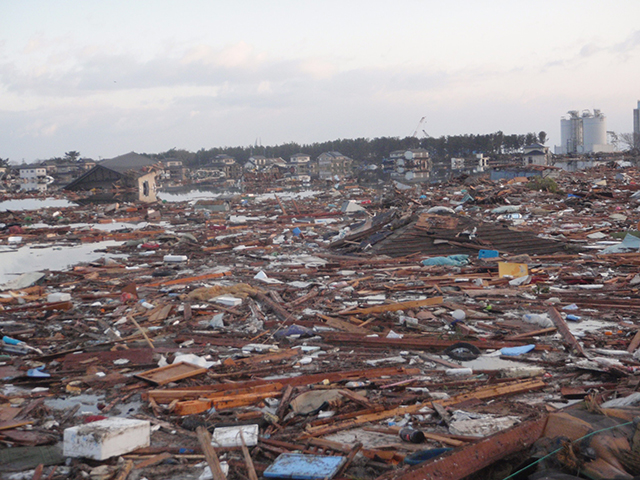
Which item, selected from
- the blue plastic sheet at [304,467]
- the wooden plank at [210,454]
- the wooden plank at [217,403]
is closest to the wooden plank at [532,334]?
the wooden plank at [217,403]

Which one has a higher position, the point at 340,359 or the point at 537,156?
the point at 537,156

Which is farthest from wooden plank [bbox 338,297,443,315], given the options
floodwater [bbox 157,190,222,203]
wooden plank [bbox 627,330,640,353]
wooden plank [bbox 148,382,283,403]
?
floodwater [bbox 157,190,222,203]

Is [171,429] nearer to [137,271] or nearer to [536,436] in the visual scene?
[536,436]

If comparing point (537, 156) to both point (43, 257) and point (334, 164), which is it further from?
point (43, 257)

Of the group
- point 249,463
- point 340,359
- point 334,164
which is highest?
point 334,164

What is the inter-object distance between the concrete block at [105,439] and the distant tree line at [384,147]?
95261mm

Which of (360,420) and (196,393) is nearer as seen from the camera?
(360,420)

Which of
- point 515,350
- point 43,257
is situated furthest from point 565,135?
point 515,350

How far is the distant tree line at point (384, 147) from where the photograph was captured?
95.1 m

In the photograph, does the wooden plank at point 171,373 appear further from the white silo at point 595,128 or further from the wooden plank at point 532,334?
the white silo at point 595,128

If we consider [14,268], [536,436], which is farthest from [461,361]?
[14,268]

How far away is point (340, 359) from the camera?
6.62 meters

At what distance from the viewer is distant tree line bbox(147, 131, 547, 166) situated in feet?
312

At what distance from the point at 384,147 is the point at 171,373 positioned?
11131 centimetres
